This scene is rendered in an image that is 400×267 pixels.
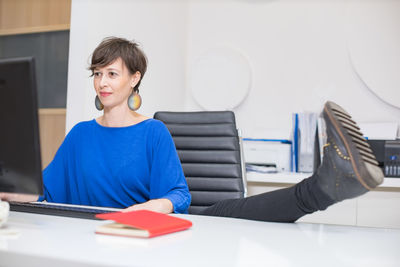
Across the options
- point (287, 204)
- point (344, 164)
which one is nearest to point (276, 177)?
point (287, 204)

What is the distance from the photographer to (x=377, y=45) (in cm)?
281

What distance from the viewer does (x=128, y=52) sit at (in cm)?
166

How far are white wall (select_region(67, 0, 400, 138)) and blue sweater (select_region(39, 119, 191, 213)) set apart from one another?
991mm

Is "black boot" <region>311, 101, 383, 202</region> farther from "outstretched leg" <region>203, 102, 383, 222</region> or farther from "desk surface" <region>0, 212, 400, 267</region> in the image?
"desk surface" <region>0, 212, 400, 267</region>

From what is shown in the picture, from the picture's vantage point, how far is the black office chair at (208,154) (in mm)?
2029

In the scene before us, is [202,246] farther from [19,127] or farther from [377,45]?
[377,45]

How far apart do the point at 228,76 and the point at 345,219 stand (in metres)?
1.34

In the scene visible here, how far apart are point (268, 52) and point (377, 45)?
2.41 feet

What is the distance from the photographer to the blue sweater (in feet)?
5.12

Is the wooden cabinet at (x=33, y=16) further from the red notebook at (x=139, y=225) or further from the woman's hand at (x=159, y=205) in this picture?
the red notebook at (x=139, y=225)

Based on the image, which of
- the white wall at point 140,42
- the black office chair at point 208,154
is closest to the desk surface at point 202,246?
the black office chair at point 208,154

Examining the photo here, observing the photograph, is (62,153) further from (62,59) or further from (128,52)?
(62,59)

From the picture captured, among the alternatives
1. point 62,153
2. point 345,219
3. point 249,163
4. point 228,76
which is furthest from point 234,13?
point 62,153

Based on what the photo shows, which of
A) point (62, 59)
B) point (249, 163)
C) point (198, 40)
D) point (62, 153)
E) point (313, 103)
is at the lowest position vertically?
point (249, 163)
